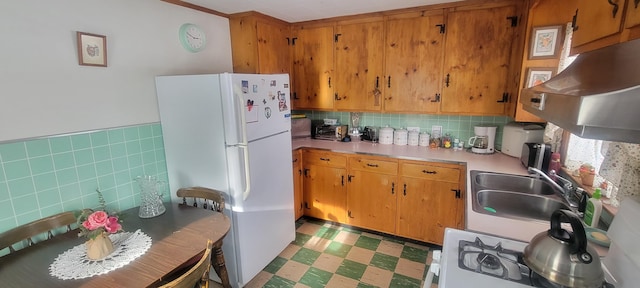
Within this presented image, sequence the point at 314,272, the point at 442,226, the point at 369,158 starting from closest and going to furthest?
the point at 314,272 < the point at 442,226 < the point at 369,158

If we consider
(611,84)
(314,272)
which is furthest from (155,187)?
(611,84)

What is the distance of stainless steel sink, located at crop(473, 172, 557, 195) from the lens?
191 cm

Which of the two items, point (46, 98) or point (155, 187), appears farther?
point (155, 187)

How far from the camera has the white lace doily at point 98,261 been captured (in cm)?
122

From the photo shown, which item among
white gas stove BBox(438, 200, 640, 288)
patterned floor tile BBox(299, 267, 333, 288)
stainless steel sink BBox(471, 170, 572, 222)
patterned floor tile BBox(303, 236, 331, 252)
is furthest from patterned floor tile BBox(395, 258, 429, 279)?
white gas stove BBox(438, 200, 640, 288)

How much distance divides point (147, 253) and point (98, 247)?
199mm

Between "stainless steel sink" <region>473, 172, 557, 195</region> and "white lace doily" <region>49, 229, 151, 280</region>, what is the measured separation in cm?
204

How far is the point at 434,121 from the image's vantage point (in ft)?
9.71

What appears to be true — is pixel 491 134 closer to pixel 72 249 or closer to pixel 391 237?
pixel 391 237

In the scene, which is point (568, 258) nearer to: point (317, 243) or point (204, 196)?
point (204, 196)

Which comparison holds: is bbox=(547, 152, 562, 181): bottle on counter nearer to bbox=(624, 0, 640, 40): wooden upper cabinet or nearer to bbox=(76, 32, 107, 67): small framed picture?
bbox=(624, 0, 640, 40): wooden upper cabinet

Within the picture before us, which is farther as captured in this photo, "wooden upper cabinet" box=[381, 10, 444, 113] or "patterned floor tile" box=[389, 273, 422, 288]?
"wooden upper cabinet" box=[381, 10, 444, 113]

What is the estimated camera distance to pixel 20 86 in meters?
1.46

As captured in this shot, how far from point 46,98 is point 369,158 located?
231 centimetres
